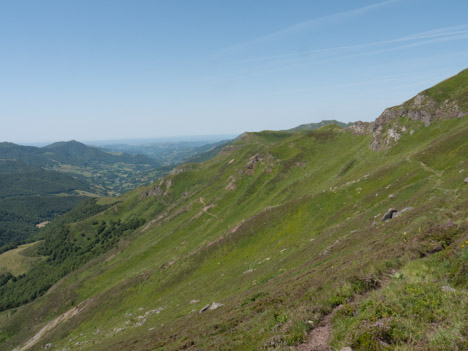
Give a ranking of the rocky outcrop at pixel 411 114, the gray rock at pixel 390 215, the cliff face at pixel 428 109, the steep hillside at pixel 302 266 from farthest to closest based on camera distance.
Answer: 1. the rocky outcrop at pixel 411 114
2. the cliff face at pixel 428 109
3. the gray rock at pixel 390 215
4. the steep hillside at pixel 302 266

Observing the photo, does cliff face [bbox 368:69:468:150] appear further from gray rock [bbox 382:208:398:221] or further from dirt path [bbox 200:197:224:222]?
dirt path [bbox 200:197:224:222]

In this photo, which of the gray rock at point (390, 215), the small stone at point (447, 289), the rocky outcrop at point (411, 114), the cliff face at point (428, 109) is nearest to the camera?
the small stone at point (447, 289)

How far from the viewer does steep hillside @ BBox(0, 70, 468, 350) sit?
12945mm

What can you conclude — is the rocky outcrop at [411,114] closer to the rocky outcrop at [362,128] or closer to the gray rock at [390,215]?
the rocky outcrop at [362,128]

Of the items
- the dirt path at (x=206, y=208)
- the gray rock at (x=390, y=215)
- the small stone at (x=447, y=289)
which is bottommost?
the dirt path at (x=206, y=208)

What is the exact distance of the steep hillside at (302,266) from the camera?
42.5 ft

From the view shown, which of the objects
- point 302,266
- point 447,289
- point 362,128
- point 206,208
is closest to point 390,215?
point 302,266

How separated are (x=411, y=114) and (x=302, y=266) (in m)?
93.8

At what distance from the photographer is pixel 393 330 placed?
10.8 metres

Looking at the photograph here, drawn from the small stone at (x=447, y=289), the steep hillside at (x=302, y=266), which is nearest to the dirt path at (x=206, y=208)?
the steep hillside at (x=302, y=266)

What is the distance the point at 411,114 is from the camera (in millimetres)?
97625

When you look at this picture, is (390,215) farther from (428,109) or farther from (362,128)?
(362,128)

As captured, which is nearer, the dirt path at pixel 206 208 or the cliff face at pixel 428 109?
the cliff face at pixel 428 109

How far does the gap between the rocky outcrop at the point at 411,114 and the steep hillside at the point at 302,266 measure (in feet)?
7.99
